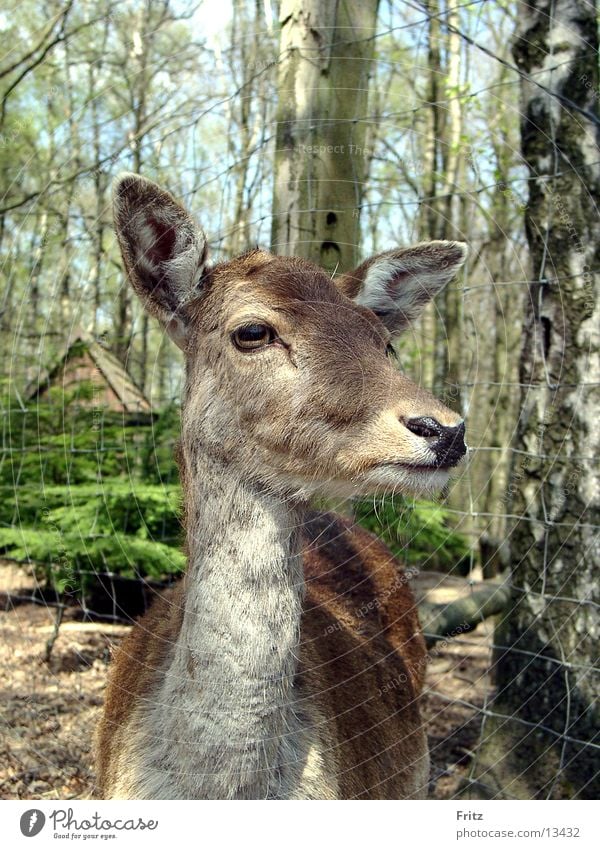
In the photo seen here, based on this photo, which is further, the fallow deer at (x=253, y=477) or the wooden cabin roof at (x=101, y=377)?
the wooden cabin roof at (x=101, y=377)

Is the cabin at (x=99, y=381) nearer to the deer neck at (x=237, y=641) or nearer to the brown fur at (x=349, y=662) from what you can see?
the brown fur at (x=349, y=662)

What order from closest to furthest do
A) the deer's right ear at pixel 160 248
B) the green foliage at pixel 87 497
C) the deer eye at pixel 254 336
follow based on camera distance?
the deer's right ear at pixel 160 248
the deer eye at pixel 254 336
the green foliage at pixel 87 497

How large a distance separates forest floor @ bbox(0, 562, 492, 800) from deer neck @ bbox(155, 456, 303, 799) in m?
0.93

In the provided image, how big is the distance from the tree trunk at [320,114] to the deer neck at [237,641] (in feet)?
4.80

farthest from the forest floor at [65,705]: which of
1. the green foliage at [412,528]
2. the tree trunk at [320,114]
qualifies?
the tree trunk at [320,114]

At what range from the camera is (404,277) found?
321cm

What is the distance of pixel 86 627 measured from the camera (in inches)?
244

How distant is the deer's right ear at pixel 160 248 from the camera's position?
8.61ft

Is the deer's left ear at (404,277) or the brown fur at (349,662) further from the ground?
the deer's left ear at (404,277)

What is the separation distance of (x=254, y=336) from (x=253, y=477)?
466 mm

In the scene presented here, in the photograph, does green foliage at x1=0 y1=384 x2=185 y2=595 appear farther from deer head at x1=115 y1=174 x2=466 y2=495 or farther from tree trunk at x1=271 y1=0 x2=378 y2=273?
deer head at x1=115 y1=174 x2=466 y2=495

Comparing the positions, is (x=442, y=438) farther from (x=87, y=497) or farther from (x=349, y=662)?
(x=87, y=497)
